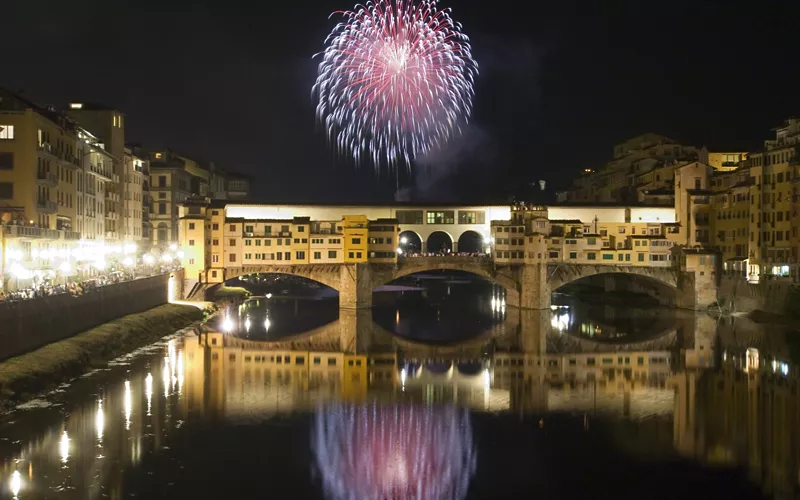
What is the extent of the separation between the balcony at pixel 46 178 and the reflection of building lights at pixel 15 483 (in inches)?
1222

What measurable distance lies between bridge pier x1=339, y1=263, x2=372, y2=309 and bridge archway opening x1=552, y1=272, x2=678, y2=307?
22.2 metres

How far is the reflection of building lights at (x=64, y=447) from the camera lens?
25922 millimetres

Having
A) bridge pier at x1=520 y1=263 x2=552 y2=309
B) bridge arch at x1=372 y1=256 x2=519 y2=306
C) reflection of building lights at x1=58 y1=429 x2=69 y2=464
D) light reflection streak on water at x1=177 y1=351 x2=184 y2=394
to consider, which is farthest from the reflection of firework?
bridge pier at x1=520 y1=263 x2=552 y2=309

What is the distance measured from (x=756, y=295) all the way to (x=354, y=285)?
116 feet

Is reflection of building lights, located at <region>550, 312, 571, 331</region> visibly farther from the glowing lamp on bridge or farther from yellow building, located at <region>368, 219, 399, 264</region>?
the glowing lamp on bridge

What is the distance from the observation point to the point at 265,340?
5312 cm

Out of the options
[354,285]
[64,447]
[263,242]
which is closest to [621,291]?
[354,285]

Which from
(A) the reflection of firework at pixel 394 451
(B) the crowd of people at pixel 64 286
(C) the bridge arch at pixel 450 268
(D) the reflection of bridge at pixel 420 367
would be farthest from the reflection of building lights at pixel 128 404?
(C) the bridge arch at pixel 450 268

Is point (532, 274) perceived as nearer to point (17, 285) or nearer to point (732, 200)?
point (732, 200)

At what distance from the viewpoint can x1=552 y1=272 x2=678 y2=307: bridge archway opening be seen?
75688 mm

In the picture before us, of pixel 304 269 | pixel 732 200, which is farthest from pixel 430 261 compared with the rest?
pixel 732 200

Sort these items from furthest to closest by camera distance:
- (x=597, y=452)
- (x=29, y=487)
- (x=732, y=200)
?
(x=732, y=200)
(x=597, y=452)
(x=29, y=487)

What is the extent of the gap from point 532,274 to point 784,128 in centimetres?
2589

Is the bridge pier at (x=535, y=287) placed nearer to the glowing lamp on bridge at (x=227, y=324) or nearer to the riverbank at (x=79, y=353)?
the glowing lamp on bridge at (x=227, y=324)
